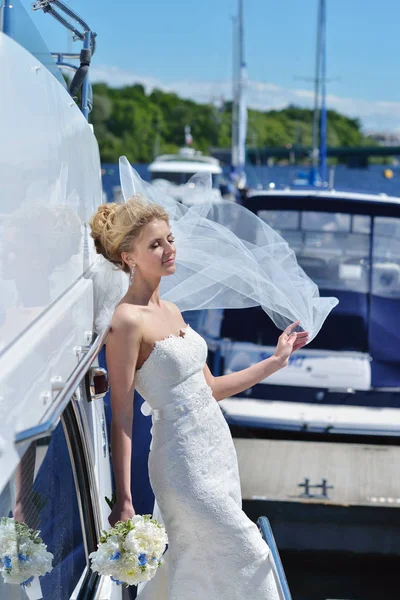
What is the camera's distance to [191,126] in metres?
64.4

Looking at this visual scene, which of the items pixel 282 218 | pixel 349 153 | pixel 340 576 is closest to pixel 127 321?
pixel 340 576

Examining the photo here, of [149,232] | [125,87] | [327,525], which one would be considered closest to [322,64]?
[125,87]

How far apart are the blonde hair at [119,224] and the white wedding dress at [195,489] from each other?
0.29m

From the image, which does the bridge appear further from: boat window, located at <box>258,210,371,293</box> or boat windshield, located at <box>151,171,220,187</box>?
boat window, located at <box>258,210,371,293</box>

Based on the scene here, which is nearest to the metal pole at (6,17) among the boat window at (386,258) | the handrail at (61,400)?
the handrail at (61,400)

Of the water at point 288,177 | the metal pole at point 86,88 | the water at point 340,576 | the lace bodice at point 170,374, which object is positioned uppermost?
the metal pole at point 86,88

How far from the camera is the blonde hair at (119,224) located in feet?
8.25

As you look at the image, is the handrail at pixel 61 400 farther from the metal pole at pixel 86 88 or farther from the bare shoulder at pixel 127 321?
the metal pole at pixel 86 88

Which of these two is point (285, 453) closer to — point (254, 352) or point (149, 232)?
point (254, 352)

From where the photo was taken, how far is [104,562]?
7.00 feet

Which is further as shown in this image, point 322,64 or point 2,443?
point 322,64

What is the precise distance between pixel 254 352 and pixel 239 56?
32236 millimetres

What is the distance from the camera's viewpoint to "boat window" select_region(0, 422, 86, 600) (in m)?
1.57

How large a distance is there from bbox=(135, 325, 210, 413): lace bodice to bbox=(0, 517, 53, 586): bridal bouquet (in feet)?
2.83
